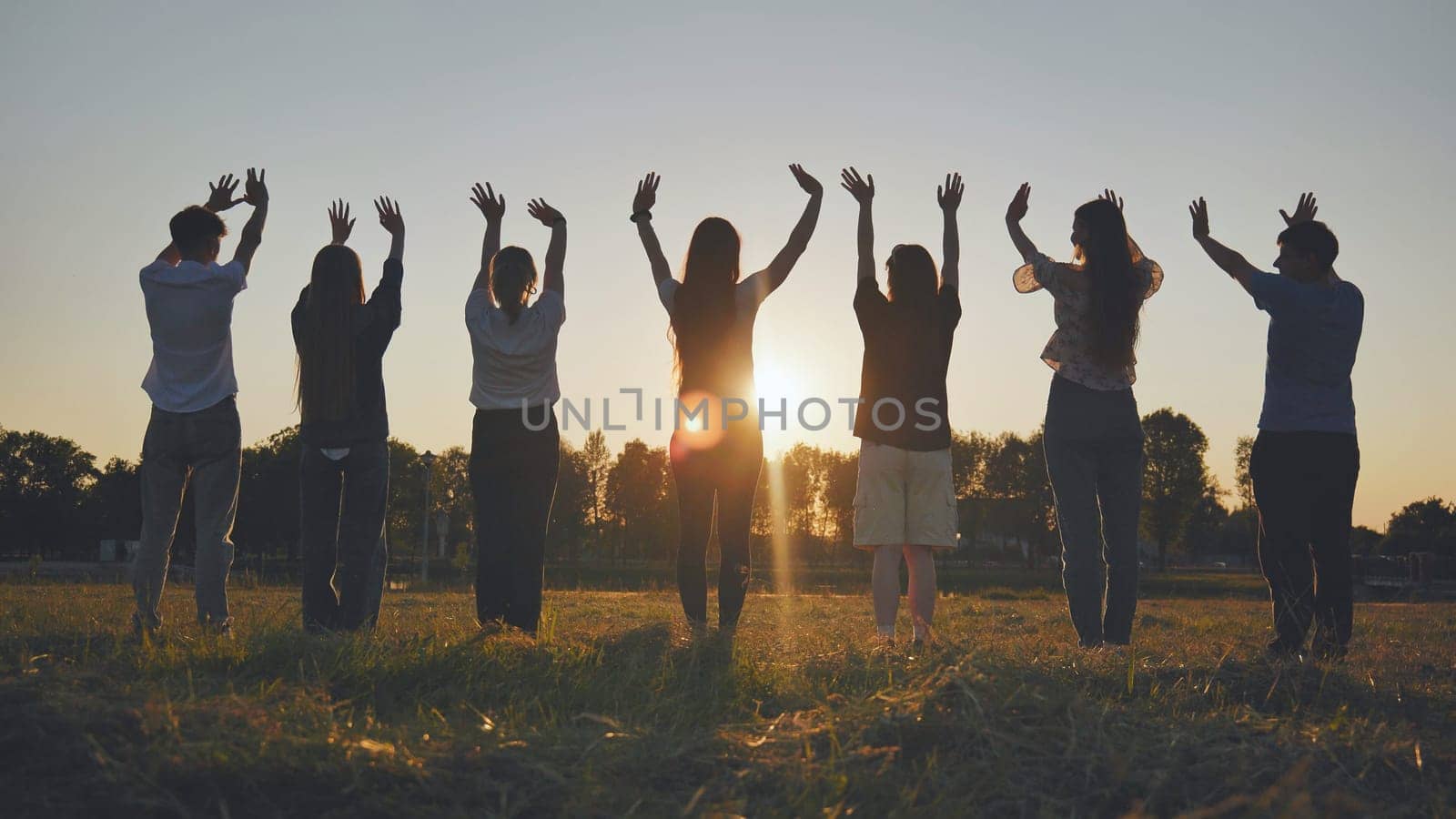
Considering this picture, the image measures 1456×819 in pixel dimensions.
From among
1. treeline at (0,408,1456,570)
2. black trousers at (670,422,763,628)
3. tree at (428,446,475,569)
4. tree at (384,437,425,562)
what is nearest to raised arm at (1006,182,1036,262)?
black trousers at (670,422,763,628)

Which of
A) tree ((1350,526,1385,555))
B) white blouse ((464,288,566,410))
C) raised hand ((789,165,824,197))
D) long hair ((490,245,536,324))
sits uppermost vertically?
raised hand ((789,165,824,197))

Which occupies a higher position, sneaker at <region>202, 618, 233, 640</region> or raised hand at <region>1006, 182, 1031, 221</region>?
raised hand at <region>1006, 182, 1031, 221</region>

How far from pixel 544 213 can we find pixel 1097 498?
4190mm

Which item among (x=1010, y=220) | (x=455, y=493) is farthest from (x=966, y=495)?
(x=1010, y=220)

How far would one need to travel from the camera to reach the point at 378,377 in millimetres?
6535

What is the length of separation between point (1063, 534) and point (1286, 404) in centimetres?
160

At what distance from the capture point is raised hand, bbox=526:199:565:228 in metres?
7.03

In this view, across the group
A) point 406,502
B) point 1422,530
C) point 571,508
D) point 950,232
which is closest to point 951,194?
point 950,232

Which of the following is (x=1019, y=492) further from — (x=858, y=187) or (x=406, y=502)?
(x=858, y=187)

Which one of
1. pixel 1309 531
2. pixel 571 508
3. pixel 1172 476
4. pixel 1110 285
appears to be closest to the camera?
pixel 1309 531

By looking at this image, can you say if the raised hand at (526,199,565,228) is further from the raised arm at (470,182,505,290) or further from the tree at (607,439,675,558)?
the tree at (607,439,675,558)

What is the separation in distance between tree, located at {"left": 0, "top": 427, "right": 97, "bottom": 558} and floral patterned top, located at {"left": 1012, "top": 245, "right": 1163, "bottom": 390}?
89.5 m

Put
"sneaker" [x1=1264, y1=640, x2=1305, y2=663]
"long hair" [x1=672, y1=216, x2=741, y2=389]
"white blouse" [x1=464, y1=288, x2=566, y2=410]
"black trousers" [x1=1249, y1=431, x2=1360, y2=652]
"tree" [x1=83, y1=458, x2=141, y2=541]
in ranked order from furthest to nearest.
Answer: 1. "tree" [x1=83, y1=458, x2=141, y2=541]
2. "white blouse" [x1=464, y1=288, x2=566, y2=410]
3. "long hair" [x1=672, y1=216, x2=741, y2=389]
4. "black trousers" [x1=1249, y1=431, x2=1360, y2=652]
5. "sneaker" [x1=1264, y1=640, x2=1305, y2=663]

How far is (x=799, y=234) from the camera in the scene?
6793 millimetres
